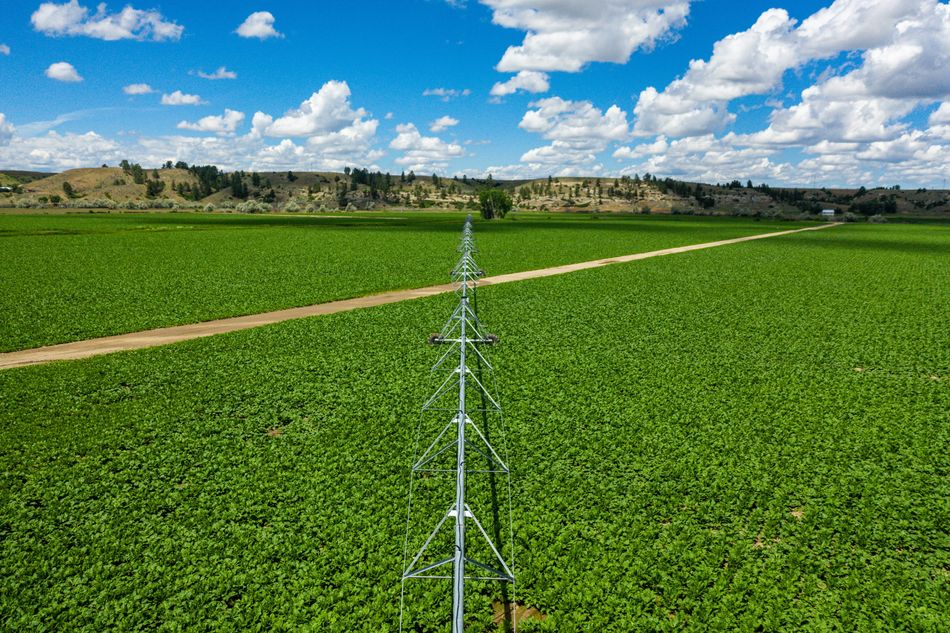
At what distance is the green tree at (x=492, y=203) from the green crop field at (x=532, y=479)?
119940 mm

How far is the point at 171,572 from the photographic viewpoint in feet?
25.7

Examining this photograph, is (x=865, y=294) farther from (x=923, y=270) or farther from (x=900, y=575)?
(x=900, y=575)

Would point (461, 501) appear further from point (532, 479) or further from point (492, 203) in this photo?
point (492, 203)

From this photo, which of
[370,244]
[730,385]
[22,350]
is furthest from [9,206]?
[730,385]

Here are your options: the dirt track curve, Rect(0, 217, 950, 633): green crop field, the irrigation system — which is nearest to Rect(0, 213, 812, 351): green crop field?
the dirt track curve

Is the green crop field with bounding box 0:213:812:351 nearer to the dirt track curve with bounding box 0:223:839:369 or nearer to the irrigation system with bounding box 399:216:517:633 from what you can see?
the dirt track curve with bounding box 0:223:839:369

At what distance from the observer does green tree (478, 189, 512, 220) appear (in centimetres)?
13838

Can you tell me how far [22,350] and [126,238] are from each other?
184ft

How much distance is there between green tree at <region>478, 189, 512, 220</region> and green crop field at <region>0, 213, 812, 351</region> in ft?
227

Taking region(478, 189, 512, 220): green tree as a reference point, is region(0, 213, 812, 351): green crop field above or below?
below

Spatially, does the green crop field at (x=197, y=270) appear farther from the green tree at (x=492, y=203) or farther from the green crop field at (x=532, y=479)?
the green tree at (x=492, y=203)

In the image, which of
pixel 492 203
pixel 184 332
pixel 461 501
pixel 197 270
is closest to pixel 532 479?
pixel 461 501

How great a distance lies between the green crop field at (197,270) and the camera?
2473 centimetres

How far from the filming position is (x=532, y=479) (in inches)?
414
